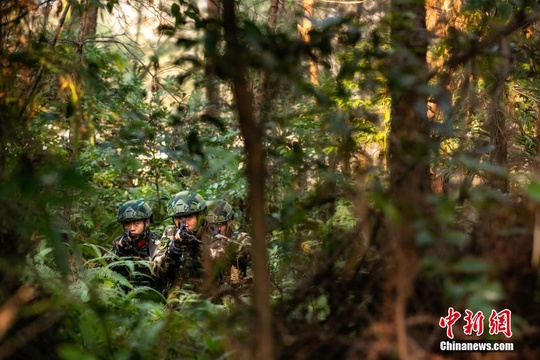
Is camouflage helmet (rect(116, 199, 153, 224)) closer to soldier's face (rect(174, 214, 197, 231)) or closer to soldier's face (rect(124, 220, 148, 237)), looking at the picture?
soldier's face (rect(124, 220, 148, 237))

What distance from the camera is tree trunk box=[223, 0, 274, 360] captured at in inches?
97.4

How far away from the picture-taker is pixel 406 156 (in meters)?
3.04

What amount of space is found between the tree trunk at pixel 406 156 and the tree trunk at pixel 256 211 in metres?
0.42

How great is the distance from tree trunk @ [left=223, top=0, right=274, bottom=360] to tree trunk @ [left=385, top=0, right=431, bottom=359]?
0.42m

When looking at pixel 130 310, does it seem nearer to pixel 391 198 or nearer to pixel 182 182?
pixel 391 198

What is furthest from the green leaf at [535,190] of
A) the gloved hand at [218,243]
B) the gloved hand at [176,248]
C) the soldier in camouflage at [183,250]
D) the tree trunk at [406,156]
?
the gloved hand at [176,248]

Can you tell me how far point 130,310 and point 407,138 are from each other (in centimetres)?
201

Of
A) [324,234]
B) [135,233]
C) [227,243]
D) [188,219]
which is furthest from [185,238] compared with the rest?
[324,234]

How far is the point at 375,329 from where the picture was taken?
264cm

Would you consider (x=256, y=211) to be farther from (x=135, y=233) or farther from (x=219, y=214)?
(x=135, y=233)

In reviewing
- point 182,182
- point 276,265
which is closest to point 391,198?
point 276,265

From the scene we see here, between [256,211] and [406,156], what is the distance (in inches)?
31.6

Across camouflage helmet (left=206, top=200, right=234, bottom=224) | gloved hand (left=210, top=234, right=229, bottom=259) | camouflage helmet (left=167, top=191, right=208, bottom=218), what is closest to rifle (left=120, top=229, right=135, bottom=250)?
camouflage helmet (left=167, top=191, right=208, bottom=218)

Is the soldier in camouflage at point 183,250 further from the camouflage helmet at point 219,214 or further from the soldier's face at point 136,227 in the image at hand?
the soldier's face at point 136,227
